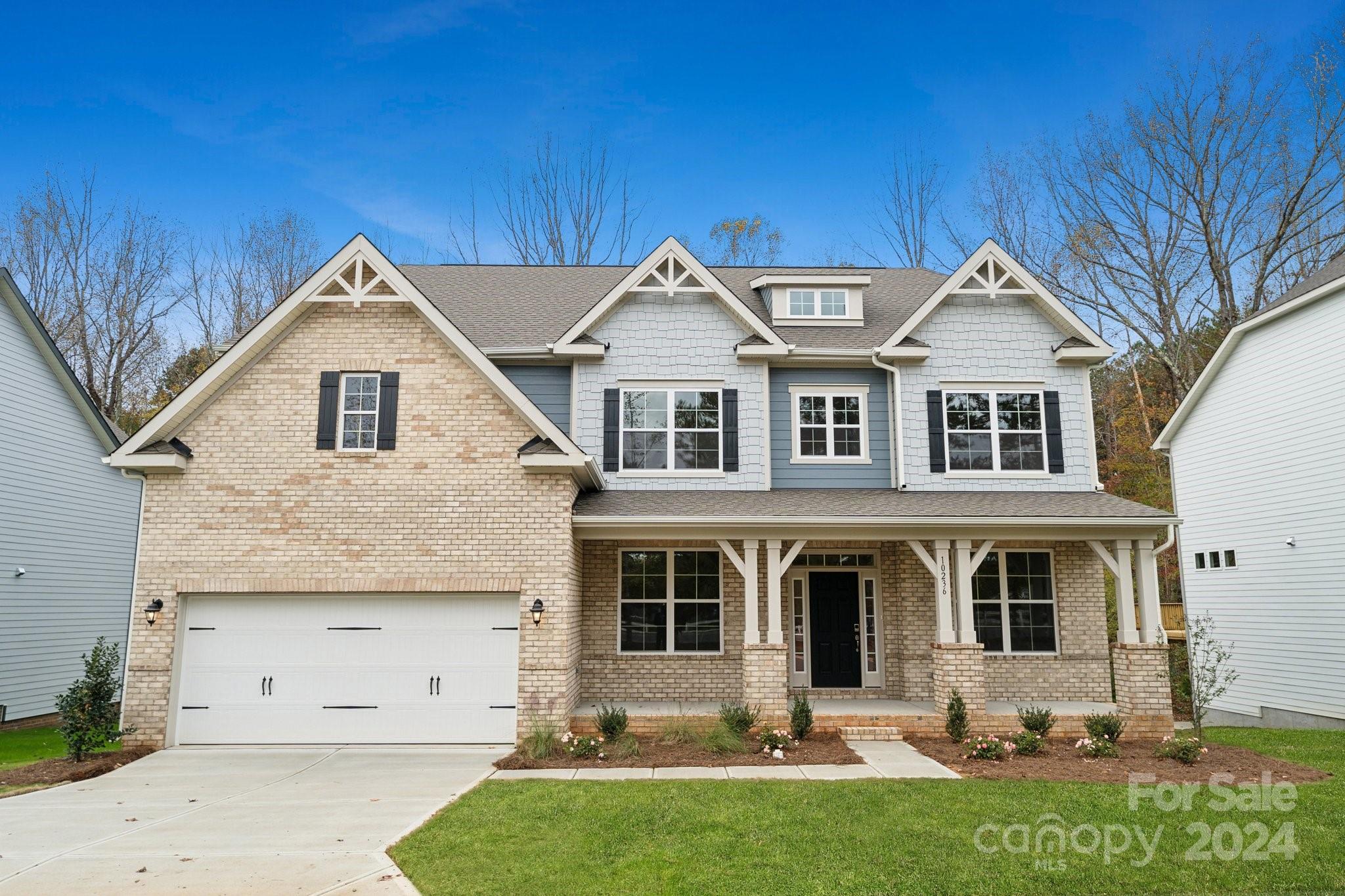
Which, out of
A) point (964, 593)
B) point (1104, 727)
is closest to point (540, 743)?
point (964, 593)

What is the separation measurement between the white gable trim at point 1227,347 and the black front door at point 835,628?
32.1 ft

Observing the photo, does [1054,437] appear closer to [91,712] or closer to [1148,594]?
[1148,594]

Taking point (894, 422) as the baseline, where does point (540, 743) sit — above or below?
below

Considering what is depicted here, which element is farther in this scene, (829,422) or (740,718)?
(829,422)

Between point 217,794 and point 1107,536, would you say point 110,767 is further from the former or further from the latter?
point 1107,536

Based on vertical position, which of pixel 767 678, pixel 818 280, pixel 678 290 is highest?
pixel 818 280

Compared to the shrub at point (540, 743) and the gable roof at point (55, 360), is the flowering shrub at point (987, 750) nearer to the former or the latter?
the shrub at point (540, 743)

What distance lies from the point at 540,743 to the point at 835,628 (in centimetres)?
602

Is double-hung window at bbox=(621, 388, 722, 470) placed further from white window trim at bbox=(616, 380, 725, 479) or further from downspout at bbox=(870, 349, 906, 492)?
downspout at bbox=(870, 349, 906, 492)

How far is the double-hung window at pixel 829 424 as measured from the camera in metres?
14.6

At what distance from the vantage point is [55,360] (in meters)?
16.4

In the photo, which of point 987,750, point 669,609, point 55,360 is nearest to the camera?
point 987,750

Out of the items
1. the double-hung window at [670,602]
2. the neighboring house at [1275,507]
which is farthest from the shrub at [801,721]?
the neighboring house at [1275,507]

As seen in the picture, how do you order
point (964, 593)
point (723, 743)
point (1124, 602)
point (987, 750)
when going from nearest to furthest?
point (987, 750)
point (723, 743)
point (964, 593)
point (1124, 602)
